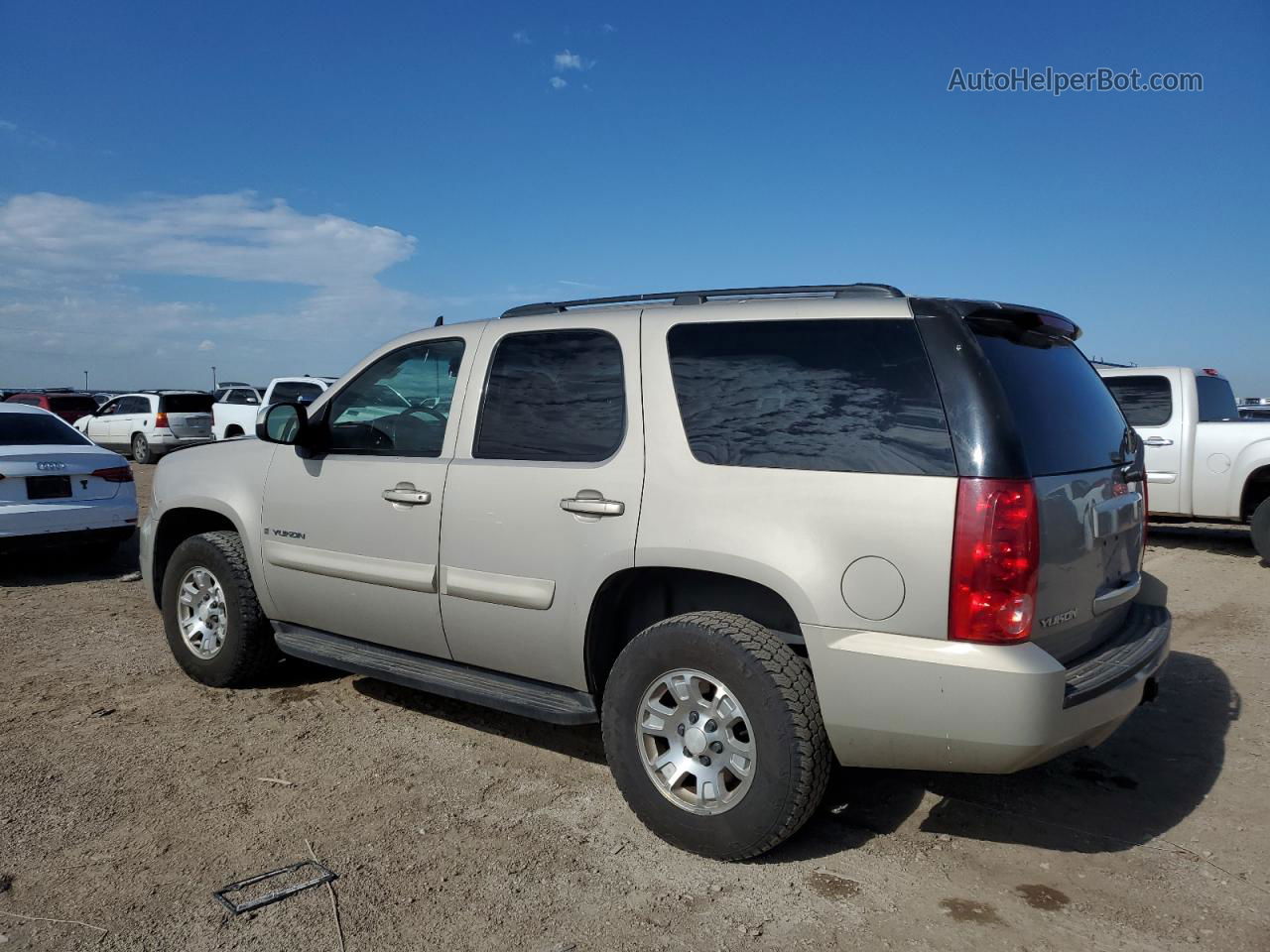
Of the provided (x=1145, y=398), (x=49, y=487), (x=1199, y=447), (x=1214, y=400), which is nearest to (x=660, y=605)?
(x=49, y=487)

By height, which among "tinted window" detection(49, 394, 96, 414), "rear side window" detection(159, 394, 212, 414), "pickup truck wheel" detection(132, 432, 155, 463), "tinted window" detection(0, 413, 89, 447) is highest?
"tinted window" detection(0, 413, 89, 447)

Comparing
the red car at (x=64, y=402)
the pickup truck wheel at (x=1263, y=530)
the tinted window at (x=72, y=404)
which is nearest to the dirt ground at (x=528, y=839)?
the pickup truck wheel at (x=1263, y=530)

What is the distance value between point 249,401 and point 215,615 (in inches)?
731

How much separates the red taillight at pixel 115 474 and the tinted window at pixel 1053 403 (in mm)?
7717

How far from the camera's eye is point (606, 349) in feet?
12.5

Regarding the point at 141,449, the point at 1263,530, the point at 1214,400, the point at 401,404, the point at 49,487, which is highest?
the point at 401,404

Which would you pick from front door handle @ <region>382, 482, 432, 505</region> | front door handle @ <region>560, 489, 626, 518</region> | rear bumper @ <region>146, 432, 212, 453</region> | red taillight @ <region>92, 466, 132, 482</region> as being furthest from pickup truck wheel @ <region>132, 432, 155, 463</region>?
front door handle @ <region>560, 489, 626, 518</region>

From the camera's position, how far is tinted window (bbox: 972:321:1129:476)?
3.07 m

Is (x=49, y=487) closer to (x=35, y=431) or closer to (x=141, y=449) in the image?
(x=35, y=431)

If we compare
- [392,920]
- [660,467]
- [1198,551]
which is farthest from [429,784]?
[1198,551]

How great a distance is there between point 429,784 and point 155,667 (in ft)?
8.26

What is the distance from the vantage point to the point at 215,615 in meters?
5.07

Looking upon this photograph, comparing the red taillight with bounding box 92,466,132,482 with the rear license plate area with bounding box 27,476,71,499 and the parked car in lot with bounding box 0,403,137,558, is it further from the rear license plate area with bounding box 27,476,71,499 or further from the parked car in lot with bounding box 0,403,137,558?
the rear license plate area with bounding box 27,476,71,499

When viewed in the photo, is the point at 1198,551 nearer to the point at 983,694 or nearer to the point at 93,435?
the point at 983,694
